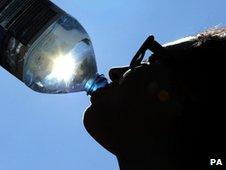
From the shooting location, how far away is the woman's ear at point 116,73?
2254 mm

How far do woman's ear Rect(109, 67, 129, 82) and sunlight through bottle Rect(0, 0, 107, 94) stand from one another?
0.28 meters

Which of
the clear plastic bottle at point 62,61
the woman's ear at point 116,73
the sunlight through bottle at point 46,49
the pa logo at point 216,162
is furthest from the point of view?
the clear plastic bottle at point 62,61

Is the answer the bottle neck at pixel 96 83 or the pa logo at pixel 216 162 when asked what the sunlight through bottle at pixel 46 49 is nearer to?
the bottle neck at pixel 96 83

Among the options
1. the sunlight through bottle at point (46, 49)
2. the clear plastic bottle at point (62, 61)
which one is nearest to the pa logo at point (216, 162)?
the sunlight through bottle at point (46, 49)

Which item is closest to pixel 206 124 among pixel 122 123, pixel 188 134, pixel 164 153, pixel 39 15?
pixel 188 134

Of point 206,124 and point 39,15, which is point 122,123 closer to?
point 206,124

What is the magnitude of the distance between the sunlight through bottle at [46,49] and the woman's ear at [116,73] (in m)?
0.28

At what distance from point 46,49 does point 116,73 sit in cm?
83

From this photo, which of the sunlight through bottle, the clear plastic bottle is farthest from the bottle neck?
the clear plastic bottle

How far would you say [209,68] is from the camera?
2020 millimetres

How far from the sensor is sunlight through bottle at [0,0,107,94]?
2615mm

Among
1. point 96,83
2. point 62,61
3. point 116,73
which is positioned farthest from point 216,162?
point 62,61

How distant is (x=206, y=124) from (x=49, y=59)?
4.44ft

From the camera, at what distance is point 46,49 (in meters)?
2.97
